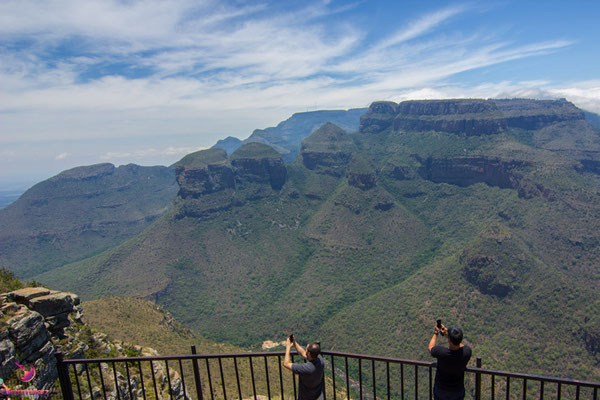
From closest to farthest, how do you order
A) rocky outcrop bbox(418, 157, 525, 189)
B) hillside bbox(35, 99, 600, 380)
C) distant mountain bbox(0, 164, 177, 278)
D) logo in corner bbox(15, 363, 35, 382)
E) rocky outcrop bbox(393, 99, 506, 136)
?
1. logo in corner bbox(15, 363, 35, 382)
2. hillside bbox(35, 99, 600, 380)
3. rocky outcrop bbox(418, 157, 525, 189)
4. rocky outcrop bbox(393, 99, 506, 136)
5. distant mountain bbox(0, 164, 177, 278)

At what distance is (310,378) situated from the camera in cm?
739

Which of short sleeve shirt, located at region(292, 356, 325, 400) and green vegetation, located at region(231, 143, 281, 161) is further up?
green vegetation, located at region(231, 143, 281, 161)

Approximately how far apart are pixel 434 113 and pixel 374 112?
43.5m

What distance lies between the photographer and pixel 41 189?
531ft

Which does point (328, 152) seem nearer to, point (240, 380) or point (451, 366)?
point (240, 380)

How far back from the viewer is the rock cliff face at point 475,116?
122 m

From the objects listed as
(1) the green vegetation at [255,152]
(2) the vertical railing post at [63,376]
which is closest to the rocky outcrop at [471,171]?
(1) the green vegetation at [255,152]

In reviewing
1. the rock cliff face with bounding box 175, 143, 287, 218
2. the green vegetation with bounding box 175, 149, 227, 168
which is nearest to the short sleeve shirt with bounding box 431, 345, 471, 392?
the rock cliff face with bounding box 175, 143, 287, 218

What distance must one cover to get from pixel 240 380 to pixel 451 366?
29347 millimetres

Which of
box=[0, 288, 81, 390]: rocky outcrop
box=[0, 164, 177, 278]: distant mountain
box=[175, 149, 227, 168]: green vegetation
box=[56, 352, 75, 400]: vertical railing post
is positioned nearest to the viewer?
box=[56, 352, 75, 400]: vertical railing post

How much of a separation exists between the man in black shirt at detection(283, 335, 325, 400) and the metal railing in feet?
0.79

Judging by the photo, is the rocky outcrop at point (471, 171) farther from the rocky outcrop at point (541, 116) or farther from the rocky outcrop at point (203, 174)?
the rocky outcrop at point (203, 174)

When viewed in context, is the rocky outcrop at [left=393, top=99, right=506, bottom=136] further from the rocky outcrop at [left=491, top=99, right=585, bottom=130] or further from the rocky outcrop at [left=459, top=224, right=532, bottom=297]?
the rocky outcrop at [left=459, top=224, right=532, bottom=297]

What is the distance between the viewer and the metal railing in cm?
676
